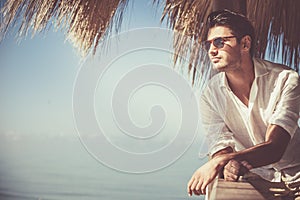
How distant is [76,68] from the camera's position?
2.77 m

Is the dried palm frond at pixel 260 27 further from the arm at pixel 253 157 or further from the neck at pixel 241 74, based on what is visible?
the arm at pixel 253 157

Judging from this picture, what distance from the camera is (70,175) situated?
270 cm

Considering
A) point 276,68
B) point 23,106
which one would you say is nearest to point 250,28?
point 276,68

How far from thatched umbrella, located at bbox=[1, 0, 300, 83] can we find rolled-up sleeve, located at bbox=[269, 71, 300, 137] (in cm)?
11

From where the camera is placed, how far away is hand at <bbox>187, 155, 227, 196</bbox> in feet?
8.02

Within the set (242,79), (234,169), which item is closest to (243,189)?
(234,169)

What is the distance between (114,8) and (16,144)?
79 cm

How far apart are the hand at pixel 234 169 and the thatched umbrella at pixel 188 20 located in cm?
47

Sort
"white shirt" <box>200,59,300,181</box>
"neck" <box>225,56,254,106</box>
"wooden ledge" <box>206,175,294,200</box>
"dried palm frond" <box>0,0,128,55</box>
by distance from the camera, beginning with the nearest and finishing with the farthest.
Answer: "wooden ledge" <box>206,175,294,200</box> < "white shirt" <box>200,59,300,181</box> < "neck" <box>225,56,254,106</box> < "dried palm frond" <box>0,0,128,55</box>

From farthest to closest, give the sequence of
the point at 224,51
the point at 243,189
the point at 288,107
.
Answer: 1. the point at 224,51
2. the point at 288,107
3. the point at 243,189

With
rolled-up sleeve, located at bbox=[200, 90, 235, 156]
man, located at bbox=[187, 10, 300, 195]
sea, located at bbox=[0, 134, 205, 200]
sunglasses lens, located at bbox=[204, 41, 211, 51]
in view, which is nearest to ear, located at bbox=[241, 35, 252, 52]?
man, located at bbox=[187, 10, 300, 195]

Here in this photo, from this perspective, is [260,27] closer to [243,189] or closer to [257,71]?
[257,71]

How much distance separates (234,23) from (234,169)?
2.12 ft

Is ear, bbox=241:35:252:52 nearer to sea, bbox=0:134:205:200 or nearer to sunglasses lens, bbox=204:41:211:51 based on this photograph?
sunglasses lens, bbox=204:41:211:51
